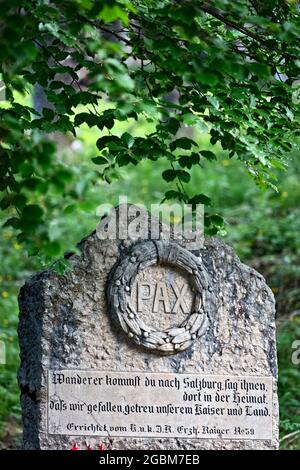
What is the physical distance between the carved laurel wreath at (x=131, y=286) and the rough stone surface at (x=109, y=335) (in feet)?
0.19

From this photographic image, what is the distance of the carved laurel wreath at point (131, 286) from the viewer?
14.7 feet

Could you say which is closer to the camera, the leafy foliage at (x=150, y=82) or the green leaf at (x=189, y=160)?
the leafy foliage at (x=150, y=82)

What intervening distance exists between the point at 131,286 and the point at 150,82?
108 centimetres

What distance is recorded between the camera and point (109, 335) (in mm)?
4508

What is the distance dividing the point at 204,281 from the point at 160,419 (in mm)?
771

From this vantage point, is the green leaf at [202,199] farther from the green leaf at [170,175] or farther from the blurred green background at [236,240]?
the blurred green background at [236,240]

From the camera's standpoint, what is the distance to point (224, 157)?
39.3 ft

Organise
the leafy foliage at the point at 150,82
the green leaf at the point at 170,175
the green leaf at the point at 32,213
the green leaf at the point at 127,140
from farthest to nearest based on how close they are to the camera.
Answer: the green leaf at the point at 170,175, the green leaf at the point at 127,140, the leafy foliage at the point at 150,82, the green leaf at the point at 32,213

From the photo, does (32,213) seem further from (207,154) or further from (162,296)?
(162,296)

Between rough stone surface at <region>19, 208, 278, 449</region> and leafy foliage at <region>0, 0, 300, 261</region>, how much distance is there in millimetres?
402

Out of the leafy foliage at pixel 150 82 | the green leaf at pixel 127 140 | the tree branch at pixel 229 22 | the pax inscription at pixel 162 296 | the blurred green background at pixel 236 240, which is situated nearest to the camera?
the leafy foliage at pixel 150 82

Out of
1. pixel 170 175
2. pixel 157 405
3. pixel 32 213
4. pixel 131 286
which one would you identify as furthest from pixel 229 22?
pixel 157 405

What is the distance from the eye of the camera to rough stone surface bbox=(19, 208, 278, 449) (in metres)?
4.45

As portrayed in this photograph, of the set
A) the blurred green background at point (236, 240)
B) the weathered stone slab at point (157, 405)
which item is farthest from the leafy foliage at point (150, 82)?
the blurred green background at point (236, 240)
